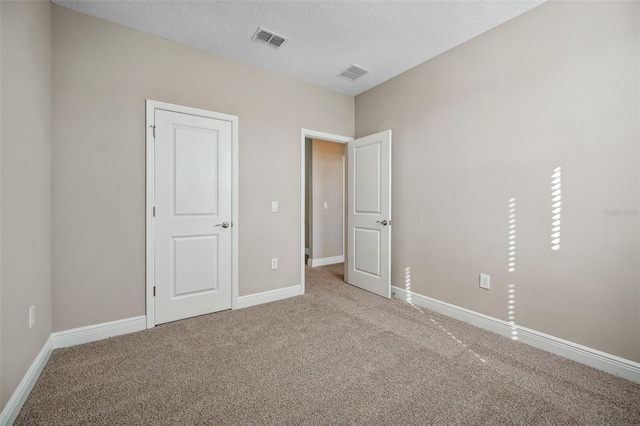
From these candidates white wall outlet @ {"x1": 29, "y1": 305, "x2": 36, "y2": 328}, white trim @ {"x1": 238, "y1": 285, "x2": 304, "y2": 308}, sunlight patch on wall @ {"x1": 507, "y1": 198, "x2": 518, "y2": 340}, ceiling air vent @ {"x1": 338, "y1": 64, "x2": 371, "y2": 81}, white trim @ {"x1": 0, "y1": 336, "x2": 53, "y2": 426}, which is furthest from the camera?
ceiling air vent @ {"x1": 338, "y1": 64, "x2": 371, "y2": 81}

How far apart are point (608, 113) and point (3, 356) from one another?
12.7ft

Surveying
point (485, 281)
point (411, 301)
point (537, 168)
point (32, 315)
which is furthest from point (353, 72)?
point (32, 315)

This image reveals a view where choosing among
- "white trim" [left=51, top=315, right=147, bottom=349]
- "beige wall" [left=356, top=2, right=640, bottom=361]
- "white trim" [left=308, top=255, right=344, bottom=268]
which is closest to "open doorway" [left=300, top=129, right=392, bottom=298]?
"beige wall" [left=356, top=2, right=640, bottom=361]

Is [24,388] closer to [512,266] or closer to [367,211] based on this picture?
[367,211]

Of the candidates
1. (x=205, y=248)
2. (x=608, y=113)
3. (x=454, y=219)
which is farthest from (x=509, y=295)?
(x=205, y=248)

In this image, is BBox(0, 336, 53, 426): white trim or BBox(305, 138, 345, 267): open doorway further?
BBox(305, 138, 345, 267): open doorway

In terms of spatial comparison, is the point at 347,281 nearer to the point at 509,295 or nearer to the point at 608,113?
the point at 509,295

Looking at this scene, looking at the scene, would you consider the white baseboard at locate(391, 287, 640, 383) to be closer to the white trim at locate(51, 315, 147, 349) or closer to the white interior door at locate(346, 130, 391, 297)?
the white interior door at locate(346, 130, 391, 297)

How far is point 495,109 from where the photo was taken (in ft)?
8.18

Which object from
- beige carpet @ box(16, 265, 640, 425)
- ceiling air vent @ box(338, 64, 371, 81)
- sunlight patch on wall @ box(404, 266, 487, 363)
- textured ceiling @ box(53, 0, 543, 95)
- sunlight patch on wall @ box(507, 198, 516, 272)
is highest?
ceiling air vent @ box(338, 64, 371, 81)

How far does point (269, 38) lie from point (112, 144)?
1.72 m

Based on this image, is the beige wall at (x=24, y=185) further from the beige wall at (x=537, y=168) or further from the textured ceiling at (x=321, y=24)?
the beige wall at (x=537, y=168)

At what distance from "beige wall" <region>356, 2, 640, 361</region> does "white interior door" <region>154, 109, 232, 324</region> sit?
2.15 m

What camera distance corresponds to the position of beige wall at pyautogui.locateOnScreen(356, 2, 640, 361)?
6.07 feet
